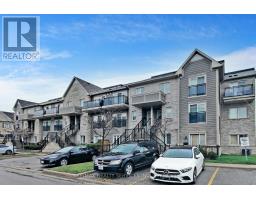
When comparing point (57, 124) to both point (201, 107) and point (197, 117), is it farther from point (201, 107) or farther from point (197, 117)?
point (201, 107)

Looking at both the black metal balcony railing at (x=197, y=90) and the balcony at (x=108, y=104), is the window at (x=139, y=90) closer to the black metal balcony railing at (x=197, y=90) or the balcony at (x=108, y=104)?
the balcony at (x=108, y=104)

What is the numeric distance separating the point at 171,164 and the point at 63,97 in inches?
1210

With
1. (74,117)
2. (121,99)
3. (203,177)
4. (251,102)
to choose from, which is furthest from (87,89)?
(203,177)

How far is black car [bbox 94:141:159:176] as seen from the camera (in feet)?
39.6

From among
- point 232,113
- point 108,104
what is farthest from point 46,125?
point 232,113

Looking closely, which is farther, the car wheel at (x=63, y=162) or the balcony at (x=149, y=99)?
the balcony at (x=149, y=99)

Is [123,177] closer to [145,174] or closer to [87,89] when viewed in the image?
[145,174]

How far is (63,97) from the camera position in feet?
128

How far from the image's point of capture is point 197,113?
23750mm

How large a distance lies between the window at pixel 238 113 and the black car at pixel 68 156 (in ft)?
43.4

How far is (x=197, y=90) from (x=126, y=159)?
13.8 meters

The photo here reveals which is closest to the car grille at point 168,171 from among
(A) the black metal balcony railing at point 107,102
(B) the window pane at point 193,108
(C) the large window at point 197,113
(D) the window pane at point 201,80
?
(C) the large window at point 197,113

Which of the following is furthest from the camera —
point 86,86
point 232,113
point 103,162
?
Answer: point 86,86

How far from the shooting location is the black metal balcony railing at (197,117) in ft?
76.6
